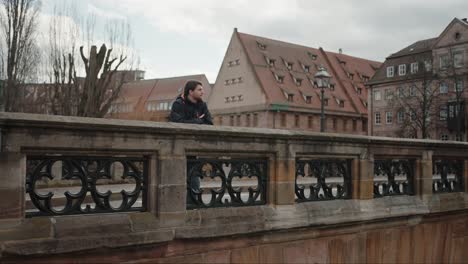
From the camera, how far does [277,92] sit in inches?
2312

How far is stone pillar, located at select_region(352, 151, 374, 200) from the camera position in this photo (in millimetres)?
6152

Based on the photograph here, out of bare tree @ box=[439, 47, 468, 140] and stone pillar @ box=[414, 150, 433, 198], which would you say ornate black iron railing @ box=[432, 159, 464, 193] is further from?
bare tree @ box=[439, 47, 468, 140]

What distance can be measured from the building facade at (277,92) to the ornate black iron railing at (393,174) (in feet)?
161

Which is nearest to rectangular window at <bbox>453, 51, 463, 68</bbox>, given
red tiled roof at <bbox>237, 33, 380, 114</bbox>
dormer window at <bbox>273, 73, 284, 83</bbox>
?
red tiled roof at <bbox>237, 33, 380, 114</bbox>

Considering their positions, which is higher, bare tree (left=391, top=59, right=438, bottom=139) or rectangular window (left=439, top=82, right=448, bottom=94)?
rectangular window (left=439, top=82, right=448, bottom=94)

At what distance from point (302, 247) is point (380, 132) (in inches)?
2188

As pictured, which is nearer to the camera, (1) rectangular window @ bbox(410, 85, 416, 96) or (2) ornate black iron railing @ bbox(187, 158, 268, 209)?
(2) ornate black iron railing @ bbox(187, 158, 268, 209)

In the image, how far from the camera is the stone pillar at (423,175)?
6965 millimetres

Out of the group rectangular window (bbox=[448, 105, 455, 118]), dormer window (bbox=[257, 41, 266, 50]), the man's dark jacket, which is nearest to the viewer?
the man's dark jacket

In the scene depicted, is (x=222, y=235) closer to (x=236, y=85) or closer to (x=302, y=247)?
(x=302, y=247)

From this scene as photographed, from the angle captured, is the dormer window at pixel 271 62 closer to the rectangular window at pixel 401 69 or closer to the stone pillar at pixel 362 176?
the rectangular window at pixel 401 69

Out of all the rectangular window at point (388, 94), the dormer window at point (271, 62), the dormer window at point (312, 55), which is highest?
the dormer window at point (312, 55)

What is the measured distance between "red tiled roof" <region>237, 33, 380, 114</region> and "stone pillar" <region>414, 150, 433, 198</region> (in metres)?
49.9

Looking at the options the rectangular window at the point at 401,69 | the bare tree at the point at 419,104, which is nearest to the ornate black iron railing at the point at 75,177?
the bare tree at the point at 419,104
